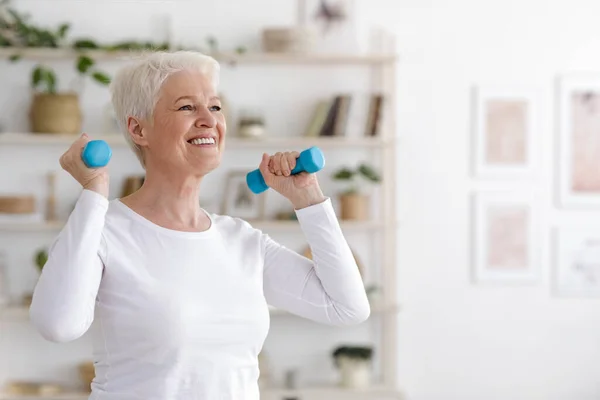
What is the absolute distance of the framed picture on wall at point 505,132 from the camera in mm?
4832

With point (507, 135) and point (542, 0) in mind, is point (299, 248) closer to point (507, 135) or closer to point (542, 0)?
point (507, 135)

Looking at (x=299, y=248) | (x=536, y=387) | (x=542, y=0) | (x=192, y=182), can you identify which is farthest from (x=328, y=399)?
(x=192, y=182)

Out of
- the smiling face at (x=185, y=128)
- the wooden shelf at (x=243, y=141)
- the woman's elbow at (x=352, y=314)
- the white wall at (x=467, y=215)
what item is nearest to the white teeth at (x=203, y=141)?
the smiling face at (x=185, y=128)

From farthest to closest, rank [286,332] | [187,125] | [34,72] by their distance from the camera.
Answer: [286,332] < [34,72] < [187,125]

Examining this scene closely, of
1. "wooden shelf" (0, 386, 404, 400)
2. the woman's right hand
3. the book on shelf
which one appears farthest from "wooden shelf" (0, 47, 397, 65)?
the woman's right hand

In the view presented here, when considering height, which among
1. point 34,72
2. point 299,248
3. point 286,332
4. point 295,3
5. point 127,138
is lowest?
point 286,332

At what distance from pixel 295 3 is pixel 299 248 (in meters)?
1.21

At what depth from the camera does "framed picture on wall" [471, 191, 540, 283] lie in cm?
484

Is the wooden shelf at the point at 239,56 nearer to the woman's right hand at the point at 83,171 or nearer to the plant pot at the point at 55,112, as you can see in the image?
the plant pot at the point at 55,112

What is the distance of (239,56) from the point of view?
454cm

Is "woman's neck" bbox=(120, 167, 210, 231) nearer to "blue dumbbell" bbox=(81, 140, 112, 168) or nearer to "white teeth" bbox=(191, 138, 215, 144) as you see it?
"white teeth" bbox=(191, 138, 215, 144)

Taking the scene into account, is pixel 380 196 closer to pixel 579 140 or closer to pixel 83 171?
pixel 579 140

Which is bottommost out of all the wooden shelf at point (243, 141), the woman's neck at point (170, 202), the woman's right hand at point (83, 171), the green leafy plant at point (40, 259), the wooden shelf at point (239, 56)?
the green leafy plant at point (40, 259)

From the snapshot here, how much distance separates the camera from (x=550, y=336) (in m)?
4.88
